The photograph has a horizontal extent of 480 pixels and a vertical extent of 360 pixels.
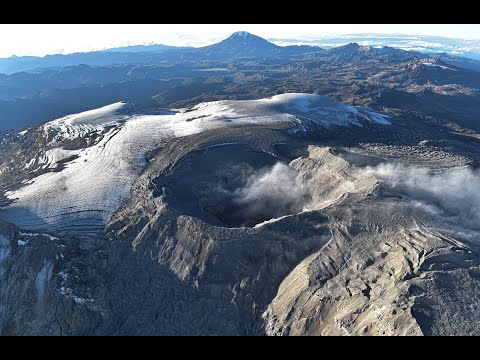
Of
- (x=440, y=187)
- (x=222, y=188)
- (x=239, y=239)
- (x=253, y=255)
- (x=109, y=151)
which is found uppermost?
(x=440, y=187)

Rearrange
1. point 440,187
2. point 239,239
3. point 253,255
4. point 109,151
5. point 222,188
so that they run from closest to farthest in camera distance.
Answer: point 253,255 < point 239,239 < point 440,187 < point 222,188 < point 109,151

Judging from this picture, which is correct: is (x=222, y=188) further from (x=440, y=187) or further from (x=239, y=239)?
(x=440, y=187)

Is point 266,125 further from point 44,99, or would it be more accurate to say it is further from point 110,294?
point 44,99

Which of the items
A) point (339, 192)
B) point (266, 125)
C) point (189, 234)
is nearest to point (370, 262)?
point (339, 192)

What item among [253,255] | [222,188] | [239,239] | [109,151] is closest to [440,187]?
[253,255]

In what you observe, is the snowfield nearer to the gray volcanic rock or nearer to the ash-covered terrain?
the ash-covered terrain

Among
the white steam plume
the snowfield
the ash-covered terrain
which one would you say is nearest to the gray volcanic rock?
the ash-covered terrain
